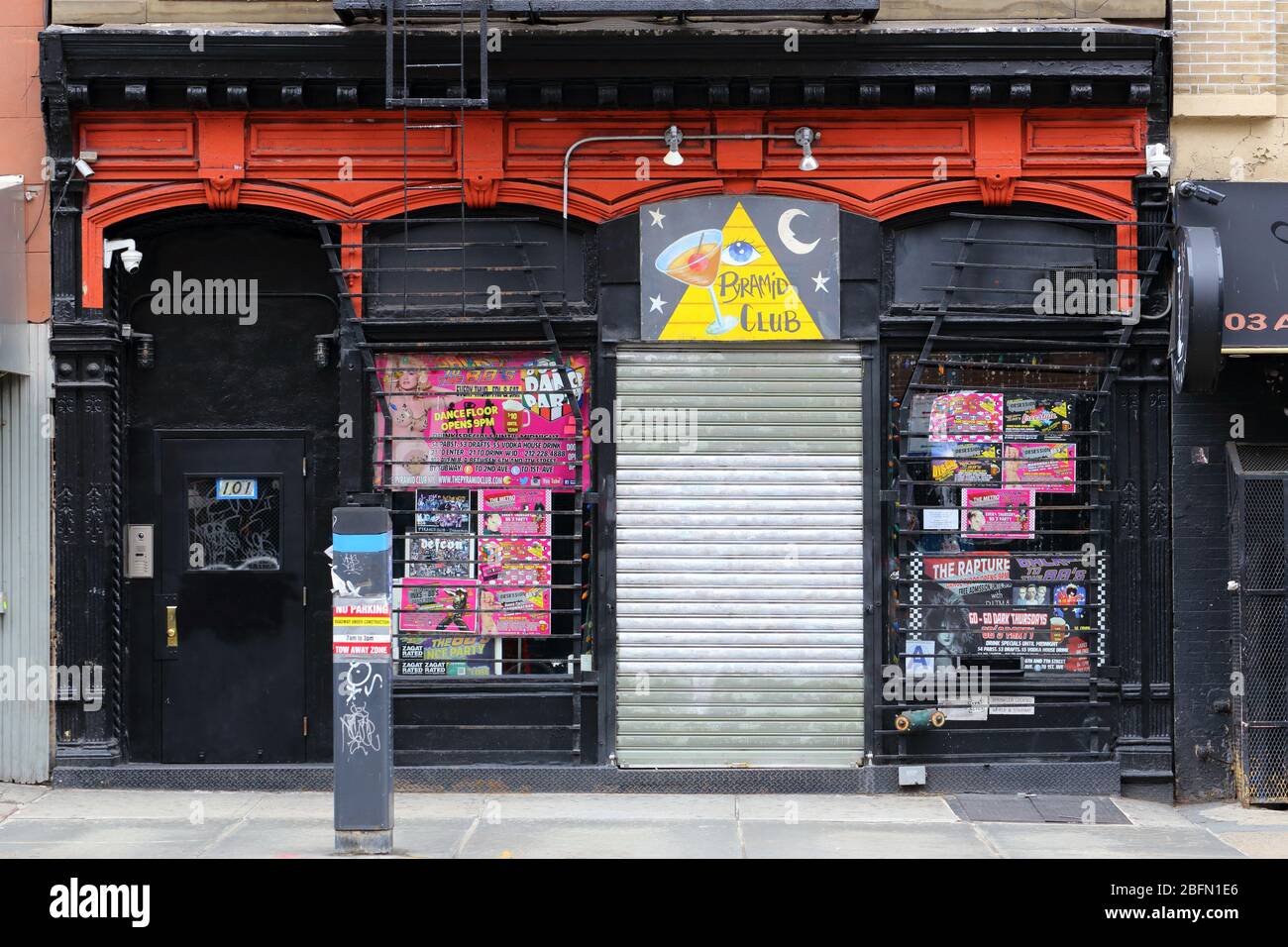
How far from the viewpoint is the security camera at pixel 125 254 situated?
10930 millimetres

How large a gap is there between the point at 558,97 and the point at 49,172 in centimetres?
379

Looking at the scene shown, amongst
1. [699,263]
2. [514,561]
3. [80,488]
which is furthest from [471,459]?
[80,488]

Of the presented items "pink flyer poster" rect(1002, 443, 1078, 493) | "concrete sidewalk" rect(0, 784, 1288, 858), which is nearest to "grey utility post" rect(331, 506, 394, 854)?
"concrete sidewalk" rect(0, 784, 1288, 858)

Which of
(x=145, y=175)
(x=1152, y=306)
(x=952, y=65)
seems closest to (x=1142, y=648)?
(x=1152, y=306)

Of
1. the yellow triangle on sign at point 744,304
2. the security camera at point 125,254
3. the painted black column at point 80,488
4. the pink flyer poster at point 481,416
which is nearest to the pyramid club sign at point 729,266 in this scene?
the yellow triangle on sign at point 744,304

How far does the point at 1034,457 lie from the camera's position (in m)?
11.1

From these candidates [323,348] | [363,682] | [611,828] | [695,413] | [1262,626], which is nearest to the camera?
[363,682]

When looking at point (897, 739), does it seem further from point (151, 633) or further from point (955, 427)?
point (151, 633)

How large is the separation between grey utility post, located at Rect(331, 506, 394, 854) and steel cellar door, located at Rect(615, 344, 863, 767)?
2.32 metres

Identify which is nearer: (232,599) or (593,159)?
(593,159)

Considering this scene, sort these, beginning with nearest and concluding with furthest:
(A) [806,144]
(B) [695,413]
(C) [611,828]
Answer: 1. (C) [611,828]
2. (A) [806,144]
3. (B) [695,413]

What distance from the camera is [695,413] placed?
11.0 meters

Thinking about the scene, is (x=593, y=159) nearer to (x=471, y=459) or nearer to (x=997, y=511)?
(x=471, y=459)

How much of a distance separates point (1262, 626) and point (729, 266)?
4684 millimetres
